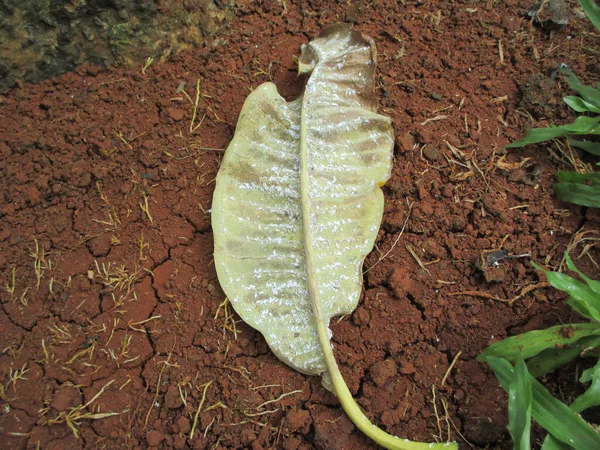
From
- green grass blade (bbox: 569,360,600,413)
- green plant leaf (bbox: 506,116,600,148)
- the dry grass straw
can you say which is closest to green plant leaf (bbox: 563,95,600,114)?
green plant leaf (bbox: 506,116,600,148)

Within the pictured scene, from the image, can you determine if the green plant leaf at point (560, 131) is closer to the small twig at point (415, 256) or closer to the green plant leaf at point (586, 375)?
the small twig at point (415, 256)

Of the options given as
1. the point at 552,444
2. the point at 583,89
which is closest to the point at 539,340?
the point at 552,444

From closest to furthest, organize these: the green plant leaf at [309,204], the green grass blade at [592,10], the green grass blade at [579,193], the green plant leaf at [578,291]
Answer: the green plant leaf at [578,291] → the green plant leaf at [309,204] → the green grass blade at [579,193] → the green grass blade at [592,10]

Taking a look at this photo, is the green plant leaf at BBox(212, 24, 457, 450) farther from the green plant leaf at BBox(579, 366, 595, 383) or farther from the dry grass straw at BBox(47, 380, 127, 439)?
the dry grass straw at BBox(47, 380, 127, 439)

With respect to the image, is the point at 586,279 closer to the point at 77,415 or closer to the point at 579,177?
the point at 579,177

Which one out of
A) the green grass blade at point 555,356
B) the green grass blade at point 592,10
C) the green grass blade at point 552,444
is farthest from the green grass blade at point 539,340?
the green grass blade at point 592,10

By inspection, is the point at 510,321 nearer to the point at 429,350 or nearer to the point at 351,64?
the point at 429,350

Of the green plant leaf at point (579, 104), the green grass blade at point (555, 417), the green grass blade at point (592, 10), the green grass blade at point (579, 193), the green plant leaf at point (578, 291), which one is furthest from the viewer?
the green grass blade at point (592, 10)
